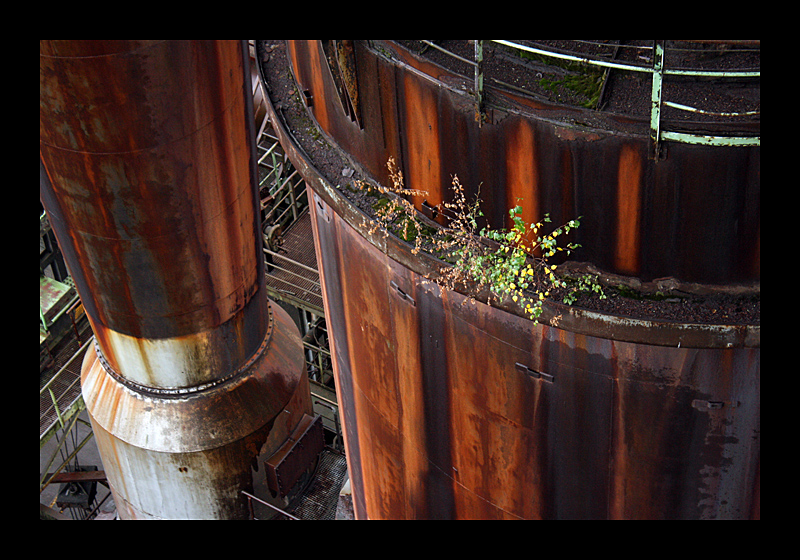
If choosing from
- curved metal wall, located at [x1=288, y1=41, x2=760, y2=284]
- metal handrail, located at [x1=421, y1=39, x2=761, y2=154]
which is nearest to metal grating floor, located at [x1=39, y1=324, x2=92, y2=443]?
curved metal wall, located at [x1=288, y1=41, x2=760, y2=284]

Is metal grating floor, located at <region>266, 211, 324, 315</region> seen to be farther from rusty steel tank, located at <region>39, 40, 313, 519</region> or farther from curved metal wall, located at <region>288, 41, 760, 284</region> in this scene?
curved metal wall, located at <region>288, 41, 760, 284</region>

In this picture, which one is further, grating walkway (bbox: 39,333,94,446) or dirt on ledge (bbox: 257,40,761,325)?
grating walkway (bbox: 39,333,94,446)

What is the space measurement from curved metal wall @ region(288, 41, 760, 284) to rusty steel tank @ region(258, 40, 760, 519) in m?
0.01

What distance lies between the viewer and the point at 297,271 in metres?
20.6

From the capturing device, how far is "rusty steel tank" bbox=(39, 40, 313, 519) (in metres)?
9.90

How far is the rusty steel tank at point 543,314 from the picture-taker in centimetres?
587

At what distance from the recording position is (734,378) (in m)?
6.16

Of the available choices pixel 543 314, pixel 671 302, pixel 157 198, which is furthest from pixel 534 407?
pixel 157 198

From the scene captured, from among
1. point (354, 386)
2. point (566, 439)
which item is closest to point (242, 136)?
point (354, 386)

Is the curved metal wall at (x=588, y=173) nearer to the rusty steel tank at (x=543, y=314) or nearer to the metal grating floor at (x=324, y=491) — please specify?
the rusty steel tank at (x=543, y=314)

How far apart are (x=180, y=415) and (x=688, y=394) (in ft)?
29.9

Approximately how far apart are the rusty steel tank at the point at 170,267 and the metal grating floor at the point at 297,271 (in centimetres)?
443

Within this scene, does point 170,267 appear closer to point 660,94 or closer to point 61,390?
point 660,94

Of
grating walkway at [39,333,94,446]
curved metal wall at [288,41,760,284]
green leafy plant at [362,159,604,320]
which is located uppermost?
curved metal wall at [288,41,760,284]
